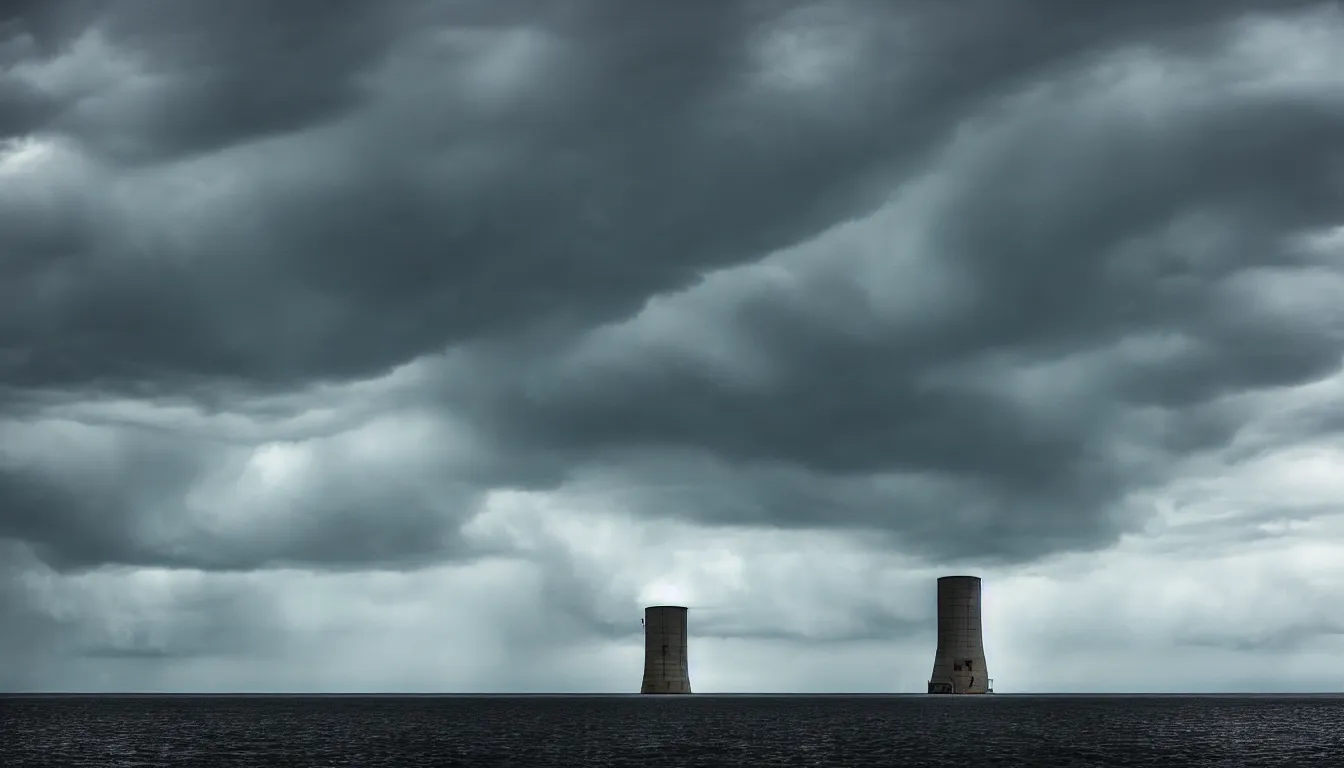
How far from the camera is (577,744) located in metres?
99.3

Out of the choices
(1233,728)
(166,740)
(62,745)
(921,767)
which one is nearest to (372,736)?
(166,740)

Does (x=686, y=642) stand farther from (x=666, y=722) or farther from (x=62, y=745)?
(x=62, y=745)

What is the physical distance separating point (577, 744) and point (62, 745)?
38.4m

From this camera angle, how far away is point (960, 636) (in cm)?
17275

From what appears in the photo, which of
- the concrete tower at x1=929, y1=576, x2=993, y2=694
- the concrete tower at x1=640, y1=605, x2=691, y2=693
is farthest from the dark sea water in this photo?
the concrete tower at x1=640, y1=605, x2=691, y2=693

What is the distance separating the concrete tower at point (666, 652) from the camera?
190 m

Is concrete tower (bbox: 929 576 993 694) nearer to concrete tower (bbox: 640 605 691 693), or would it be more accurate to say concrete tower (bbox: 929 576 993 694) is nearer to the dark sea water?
the dark sea water

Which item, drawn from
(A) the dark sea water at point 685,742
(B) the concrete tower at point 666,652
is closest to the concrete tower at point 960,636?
(A) the dark sea water at point 685,742

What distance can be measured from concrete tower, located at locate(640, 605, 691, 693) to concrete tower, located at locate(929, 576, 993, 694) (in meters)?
37.6

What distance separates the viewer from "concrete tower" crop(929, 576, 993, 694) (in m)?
171

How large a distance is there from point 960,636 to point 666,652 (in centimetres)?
4211

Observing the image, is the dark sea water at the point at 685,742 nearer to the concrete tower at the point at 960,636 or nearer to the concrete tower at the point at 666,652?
the concrete tower at the point at 960,636

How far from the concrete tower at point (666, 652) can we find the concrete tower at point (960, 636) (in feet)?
123

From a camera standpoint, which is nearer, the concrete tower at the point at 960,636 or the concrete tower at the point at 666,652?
the concrete tower at the point at 960,636
